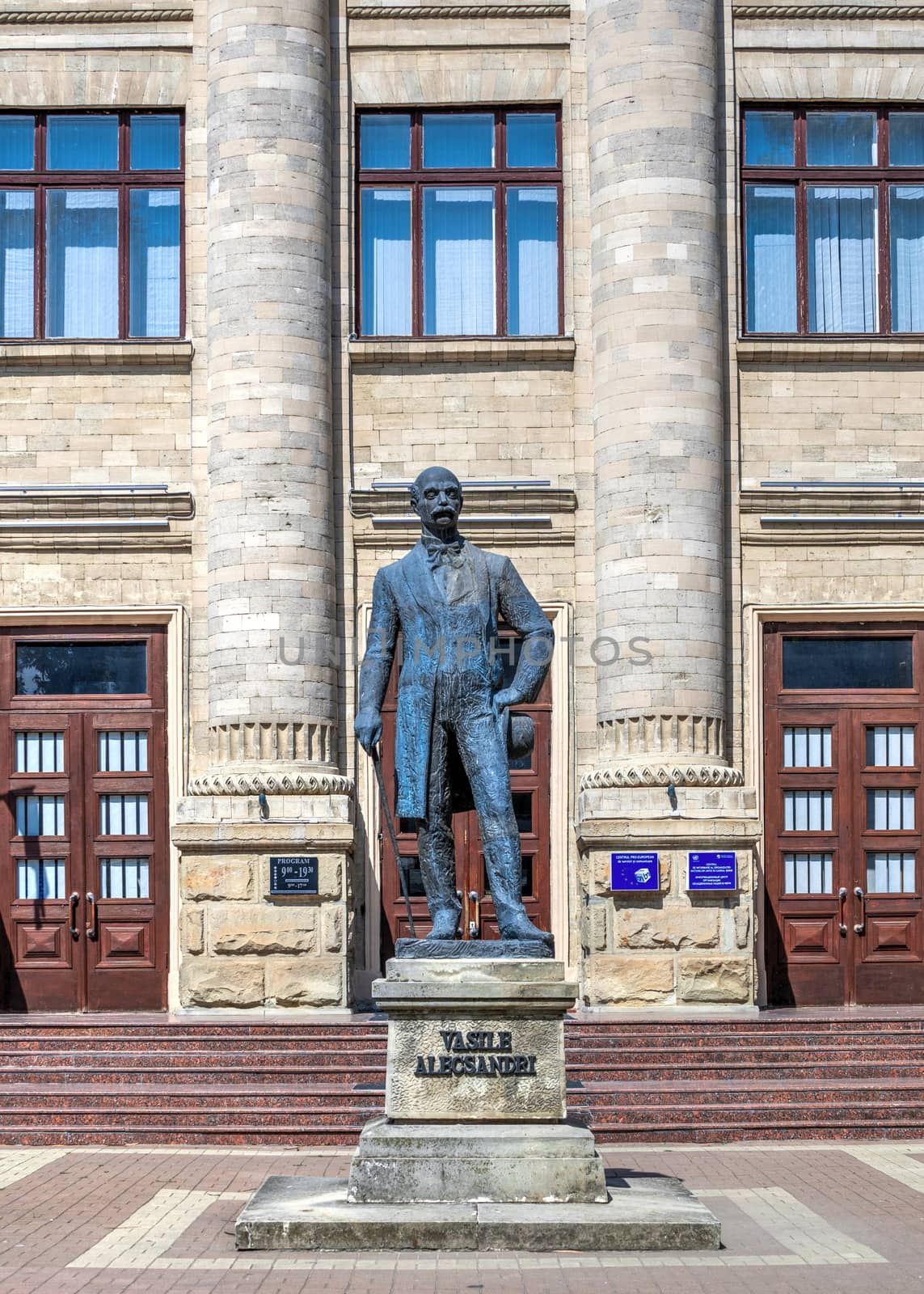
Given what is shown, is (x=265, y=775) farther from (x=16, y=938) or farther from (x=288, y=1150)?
(x=288, y=1150)

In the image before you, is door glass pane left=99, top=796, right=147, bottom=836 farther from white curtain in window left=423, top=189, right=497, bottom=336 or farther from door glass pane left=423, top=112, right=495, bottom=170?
door glass pane left=423, top=112, right=495, bottom=170

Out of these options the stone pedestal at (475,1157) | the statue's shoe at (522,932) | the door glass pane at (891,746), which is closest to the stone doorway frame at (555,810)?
the door glass pane at (891,746)

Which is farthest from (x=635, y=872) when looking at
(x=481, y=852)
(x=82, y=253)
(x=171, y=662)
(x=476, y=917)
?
(x=82, y=253)

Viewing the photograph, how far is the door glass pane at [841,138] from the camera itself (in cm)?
2203

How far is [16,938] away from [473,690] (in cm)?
1033

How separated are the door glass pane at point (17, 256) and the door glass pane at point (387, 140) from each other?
383 centimetres

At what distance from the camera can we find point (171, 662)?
21.2 m

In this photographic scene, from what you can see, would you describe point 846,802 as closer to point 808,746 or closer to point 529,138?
point 808,746

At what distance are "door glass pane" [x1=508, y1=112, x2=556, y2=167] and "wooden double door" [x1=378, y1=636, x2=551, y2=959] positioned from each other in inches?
215

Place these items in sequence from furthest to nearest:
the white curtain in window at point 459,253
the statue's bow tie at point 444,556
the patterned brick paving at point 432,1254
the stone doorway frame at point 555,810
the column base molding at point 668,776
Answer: the white curtain in window at point 459,253 < the stone doorway frame at point 555,810 < the column base molding at point 668,776 < the statue's bow tie at point 444,556 < the patterned brick paving at point 432,1254

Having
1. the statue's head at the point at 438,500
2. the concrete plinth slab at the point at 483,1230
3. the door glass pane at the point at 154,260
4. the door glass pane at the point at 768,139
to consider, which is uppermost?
the door glass pane at the point at 768,139

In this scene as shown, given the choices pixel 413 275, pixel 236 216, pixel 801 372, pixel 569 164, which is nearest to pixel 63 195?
pixel 236 216

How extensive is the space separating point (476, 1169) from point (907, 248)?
1405cm

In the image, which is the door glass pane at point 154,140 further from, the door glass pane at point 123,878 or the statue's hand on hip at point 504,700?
the statue's hand on hip at point 504,700
